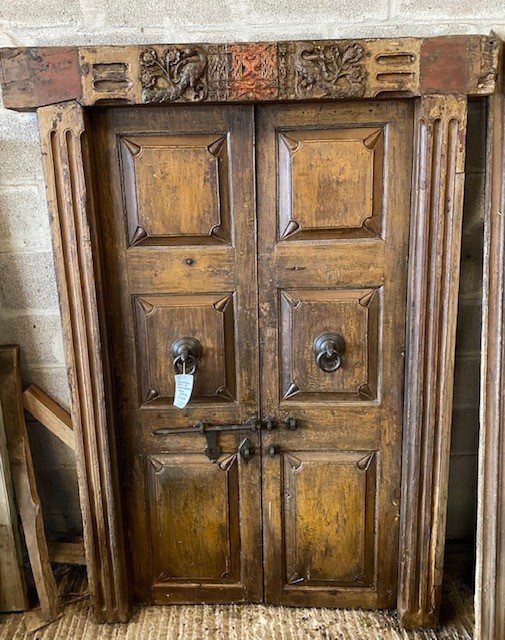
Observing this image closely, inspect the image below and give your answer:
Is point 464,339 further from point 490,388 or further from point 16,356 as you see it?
point 16,356

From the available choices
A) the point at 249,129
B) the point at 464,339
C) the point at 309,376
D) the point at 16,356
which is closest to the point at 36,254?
the point at 16,356

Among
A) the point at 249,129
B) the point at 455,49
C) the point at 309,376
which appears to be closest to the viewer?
the point at 455,49

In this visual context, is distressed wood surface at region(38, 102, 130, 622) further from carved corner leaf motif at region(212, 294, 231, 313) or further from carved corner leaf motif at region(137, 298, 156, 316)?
carved corner leaf motif at region(212, 294, 231, 313)

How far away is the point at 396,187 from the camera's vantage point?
1646 millimetres

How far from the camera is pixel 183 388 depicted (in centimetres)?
174

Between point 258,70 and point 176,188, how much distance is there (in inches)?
15.8

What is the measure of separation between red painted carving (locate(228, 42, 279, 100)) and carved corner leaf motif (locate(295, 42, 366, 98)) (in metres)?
0.07

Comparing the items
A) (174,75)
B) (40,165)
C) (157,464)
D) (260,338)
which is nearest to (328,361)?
(260,338)

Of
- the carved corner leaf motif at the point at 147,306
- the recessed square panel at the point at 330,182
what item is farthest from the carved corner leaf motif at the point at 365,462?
the carved corner leaf motif at the point at 147,306

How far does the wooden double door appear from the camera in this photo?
1638 millimetres

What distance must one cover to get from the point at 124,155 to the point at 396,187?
803mm

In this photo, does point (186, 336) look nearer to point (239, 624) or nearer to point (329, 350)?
point (329, 350)

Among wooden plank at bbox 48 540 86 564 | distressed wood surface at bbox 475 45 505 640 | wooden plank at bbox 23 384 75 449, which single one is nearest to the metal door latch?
wooden plank at bbox 23 384 75 449

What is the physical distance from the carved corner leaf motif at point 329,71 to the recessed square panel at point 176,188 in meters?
0.28
